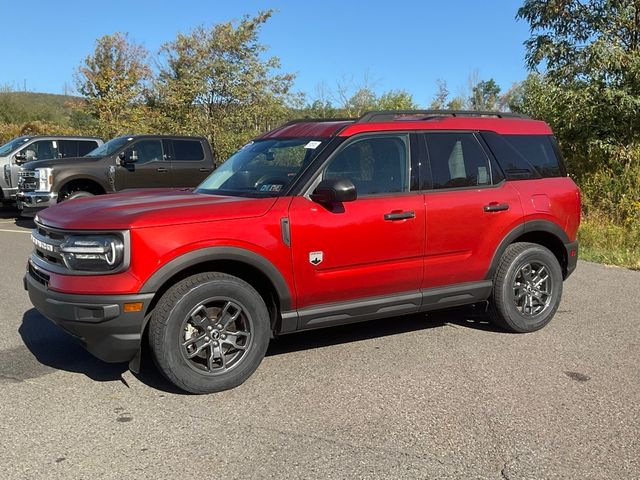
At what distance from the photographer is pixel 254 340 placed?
4.16 m

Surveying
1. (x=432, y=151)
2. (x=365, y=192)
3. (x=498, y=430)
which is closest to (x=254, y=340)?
(x=365, y=192)

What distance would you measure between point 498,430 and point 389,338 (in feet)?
6.04

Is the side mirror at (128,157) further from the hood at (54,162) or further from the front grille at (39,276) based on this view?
the front grille at (39,276)

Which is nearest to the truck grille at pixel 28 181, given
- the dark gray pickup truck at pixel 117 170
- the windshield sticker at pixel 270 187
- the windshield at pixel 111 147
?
the dark gray pickup truck at pixel 117 170

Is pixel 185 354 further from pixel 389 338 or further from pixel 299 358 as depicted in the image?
pixel 389 338

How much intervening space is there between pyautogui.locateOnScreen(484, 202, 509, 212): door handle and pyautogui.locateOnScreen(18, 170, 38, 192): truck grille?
32.1ft

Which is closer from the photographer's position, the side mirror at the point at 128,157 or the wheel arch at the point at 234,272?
the wheel arch at the point at 234,272

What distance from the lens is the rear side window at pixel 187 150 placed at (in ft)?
42.6

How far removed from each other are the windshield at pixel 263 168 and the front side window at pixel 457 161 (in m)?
1.03

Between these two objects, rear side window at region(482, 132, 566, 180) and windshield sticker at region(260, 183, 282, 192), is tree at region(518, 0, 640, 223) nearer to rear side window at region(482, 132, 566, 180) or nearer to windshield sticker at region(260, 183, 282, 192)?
rear side window at region(482, 132, 566, 180)

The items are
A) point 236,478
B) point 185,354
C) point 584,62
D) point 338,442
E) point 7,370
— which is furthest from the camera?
point 584,62

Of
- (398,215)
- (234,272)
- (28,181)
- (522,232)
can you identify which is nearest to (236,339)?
(234,272)

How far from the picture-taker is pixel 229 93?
1945 cm

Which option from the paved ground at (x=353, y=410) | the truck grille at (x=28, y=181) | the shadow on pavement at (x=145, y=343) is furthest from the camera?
the truck grille at (x=28, y=181)
